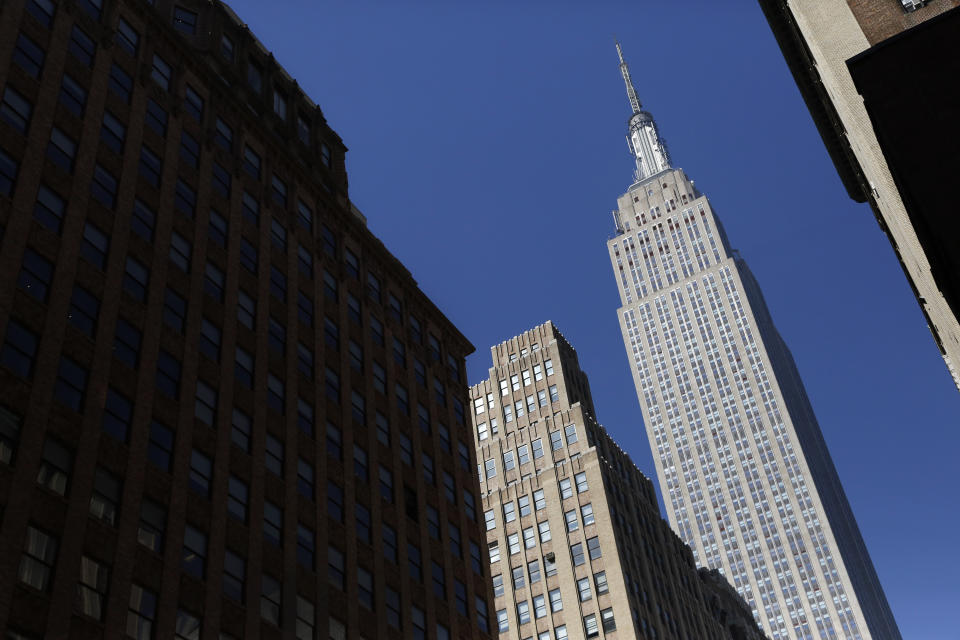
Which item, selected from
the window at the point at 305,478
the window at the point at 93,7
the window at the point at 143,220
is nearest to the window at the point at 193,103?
the window at the point at 93,7

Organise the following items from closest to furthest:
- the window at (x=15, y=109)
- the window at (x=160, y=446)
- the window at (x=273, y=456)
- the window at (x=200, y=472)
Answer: the window at (x=160, y=446) → the window at (x=200, y=472) → the window at (x=15, y=109) → the window at (x=273, y=456)

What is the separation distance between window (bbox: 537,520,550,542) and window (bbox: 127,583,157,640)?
204ft

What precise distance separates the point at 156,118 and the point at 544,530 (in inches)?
2267

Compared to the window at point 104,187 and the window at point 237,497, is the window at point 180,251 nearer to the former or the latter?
the window at point 104,187

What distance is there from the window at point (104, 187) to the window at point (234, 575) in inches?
603

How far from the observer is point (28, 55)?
1645 inches

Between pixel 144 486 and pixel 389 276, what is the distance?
30.4m

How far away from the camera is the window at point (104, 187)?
136 ft

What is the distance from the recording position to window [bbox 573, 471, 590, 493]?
93.8 m

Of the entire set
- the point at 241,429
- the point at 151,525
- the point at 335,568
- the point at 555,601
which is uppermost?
the point at 555,601

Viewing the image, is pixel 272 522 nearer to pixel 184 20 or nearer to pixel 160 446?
pixel 160 446

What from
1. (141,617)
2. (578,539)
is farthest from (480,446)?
(141,617)

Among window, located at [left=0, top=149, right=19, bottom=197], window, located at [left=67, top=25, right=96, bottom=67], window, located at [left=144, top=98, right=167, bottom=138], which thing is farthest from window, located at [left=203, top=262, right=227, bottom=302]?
window, located at [left=67, top=25, right=96, bottom=67]

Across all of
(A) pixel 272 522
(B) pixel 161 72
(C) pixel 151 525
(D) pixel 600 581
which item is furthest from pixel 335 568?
(D) pixel 600 581
